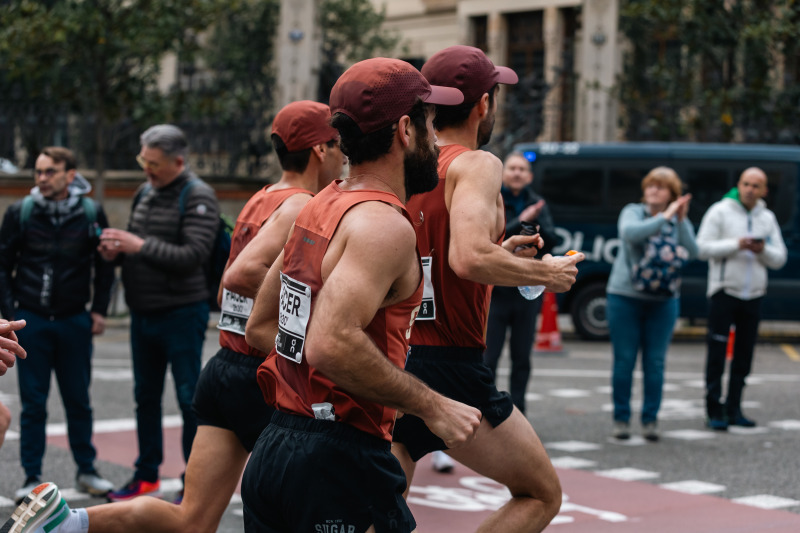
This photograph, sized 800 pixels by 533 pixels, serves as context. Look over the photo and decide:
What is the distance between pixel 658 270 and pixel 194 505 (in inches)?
191

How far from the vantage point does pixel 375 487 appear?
3.12 meters

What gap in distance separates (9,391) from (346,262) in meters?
8.33

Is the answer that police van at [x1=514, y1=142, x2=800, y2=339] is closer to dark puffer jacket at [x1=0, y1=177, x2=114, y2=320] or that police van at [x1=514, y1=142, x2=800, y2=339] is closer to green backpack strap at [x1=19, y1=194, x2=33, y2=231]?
dark puffer jacket at [x1=0, y1=177, x2=114, y2=320]

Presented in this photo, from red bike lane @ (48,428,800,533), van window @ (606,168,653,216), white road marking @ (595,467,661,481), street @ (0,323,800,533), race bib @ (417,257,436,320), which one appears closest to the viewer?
race bib @ (417,257,436,320)

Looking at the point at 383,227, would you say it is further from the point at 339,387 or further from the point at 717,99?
the point at 717,99

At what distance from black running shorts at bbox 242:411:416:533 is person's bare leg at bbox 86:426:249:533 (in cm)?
114

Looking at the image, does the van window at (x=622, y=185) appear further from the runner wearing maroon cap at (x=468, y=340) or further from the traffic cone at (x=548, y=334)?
the runner wearing maroon cap at (x=468, y=340)

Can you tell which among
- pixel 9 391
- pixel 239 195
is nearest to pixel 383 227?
pixel 9 391

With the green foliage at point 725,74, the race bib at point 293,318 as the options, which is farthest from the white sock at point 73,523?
the green foliage at point 725,74

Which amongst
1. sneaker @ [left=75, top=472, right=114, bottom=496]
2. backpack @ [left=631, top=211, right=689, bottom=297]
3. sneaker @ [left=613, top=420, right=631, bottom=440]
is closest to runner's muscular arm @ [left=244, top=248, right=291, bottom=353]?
sneaker @ [left=75, top=472, right=114, bottom=496]

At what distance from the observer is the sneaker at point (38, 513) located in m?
3.95

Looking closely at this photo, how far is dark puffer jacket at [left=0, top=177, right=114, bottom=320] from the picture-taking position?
21.8ft

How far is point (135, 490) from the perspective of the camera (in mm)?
6500

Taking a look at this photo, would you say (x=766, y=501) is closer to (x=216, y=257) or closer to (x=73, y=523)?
(x=216, y=257)
